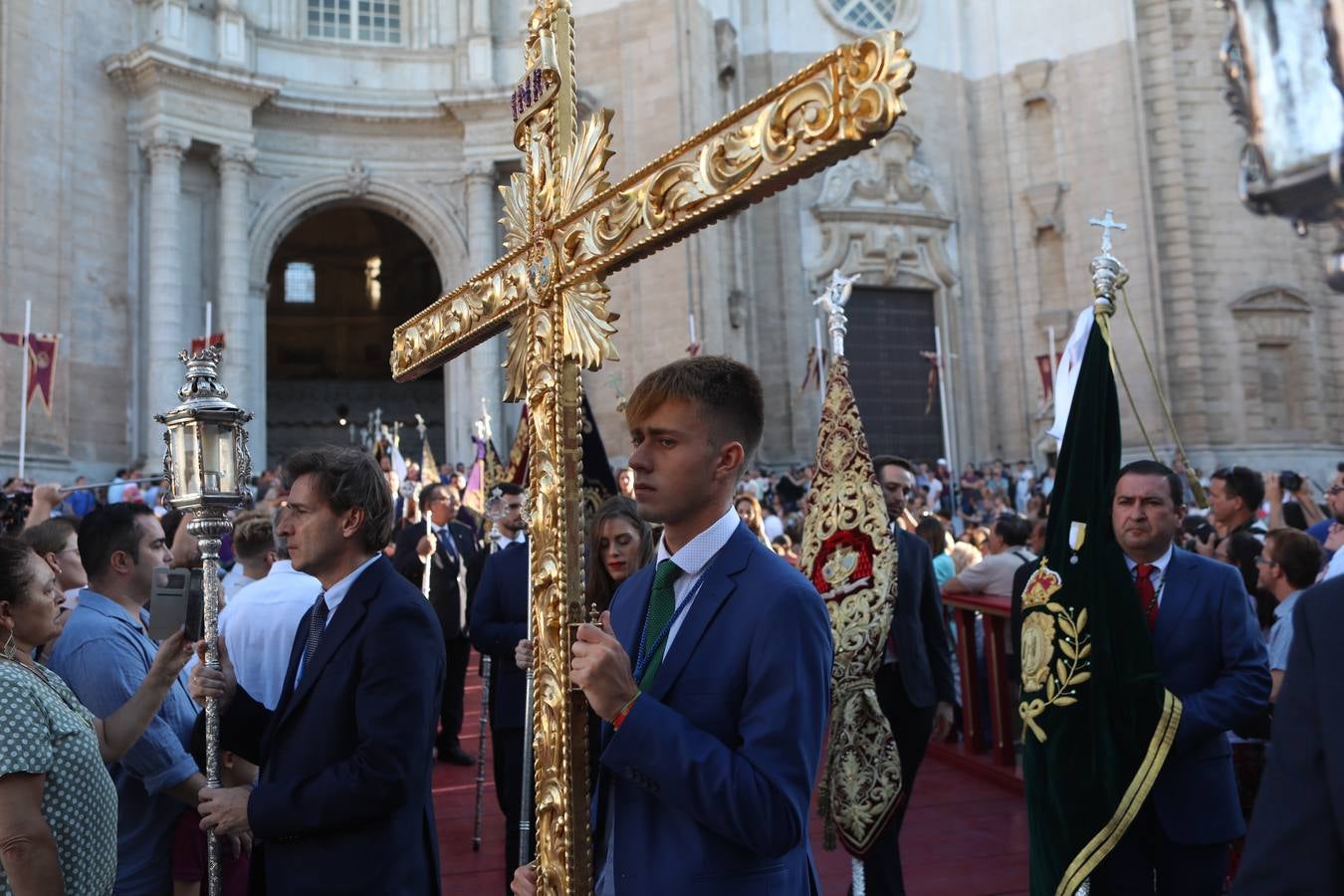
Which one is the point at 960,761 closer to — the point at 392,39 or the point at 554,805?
the point at 554,805

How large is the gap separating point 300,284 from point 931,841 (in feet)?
96.6

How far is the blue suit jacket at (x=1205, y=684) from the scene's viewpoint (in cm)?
372

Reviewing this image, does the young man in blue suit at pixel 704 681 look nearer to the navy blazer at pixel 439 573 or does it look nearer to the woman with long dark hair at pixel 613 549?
the woman with long dark hair at pixel 613 549

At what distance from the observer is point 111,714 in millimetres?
3555

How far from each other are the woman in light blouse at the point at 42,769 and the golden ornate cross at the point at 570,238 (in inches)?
45.8

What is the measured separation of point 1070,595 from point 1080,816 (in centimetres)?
75

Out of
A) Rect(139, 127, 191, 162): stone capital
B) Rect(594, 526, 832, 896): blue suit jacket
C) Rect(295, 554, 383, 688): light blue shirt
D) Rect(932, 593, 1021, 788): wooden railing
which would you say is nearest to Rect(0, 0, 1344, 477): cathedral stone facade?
Rect(139, 127, 191, 162): stone capital

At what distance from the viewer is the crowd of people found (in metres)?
2.18

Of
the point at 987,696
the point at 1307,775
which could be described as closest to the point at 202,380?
the point at 1307,775

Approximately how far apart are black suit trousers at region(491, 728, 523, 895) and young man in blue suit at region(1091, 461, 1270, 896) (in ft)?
8.58

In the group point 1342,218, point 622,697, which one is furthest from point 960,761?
point 1342,218

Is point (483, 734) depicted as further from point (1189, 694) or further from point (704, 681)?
point (704, 681)

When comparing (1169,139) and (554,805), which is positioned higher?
(1169,139)

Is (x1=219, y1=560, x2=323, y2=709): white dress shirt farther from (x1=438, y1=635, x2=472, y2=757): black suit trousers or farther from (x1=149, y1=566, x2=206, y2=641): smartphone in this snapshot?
(x1=438, y1=635, x2=472, y2=757): black suit trousers
